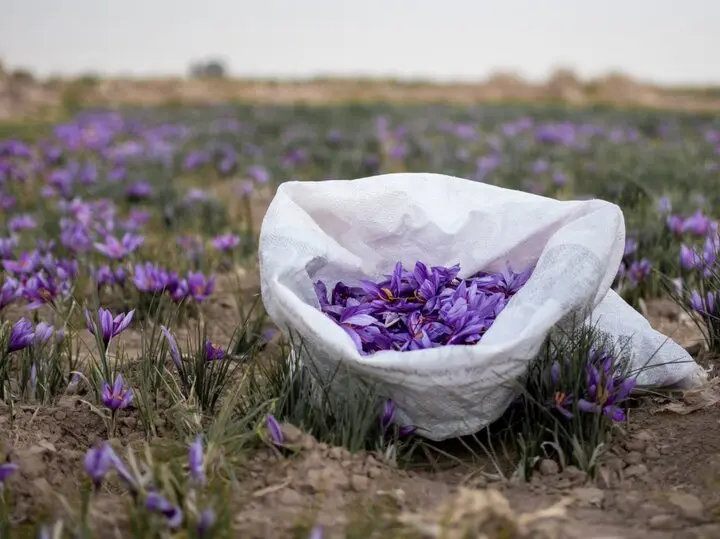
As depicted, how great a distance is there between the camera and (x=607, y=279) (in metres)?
2.38

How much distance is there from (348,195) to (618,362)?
981mm

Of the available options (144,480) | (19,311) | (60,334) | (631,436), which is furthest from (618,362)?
(19,311)

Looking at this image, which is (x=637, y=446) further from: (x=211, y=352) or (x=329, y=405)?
(x=211, y=352)

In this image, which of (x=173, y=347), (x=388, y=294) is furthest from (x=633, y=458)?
(x=173, y=347)

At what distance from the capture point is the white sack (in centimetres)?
203

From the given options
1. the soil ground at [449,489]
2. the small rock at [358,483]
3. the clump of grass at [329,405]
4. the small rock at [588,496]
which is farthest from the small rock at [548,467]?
the small rock at [358,483]

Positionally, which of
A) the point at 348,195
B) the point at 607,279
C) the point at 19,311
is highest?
the point at 348,195

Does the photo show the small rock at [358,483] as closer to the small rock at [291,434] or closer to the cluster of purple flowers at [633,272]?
the small rock at [291,434]

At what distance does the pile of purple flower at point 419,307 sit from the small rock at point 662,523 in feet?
2.17

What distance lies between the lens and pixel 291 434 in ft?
6.32

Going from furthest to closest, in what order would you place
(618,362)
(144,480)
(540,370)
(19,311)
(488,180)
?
(488,180) → (19,311) → (618,362) → (540,370) → (144,480)

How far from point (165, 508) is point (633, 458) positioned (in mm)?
1171

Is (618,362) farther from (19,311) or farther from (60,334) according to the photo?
(19,311)

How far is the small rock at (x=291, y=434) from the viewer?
193cm
